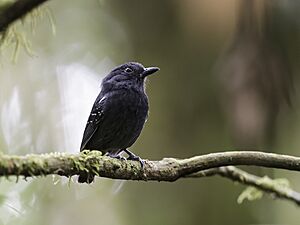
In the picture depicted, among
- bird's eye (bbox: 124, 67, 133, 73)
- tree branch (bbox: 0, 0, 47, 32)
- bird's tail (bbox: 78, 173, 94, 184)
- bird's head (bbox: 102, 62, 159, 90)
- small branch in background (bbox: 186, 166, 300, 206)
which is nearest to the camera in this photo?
tree branch (bbox: 0, 0, 47, 32)

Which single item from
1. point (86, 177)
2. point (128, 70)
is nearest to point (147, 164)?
point (86, 177)

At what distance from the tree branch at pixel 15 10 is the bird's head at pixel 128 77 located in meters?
2.25

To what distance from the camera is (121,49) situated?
5254 millimetres

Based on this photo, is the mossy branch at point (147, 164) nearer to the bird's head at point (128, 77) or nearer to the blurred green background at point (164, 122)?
the blurred green background at point (164, 122)

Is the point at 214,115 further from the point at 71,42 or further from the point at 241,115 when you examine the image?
the point at 71,42

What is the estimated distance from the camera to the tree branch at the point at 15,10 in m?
1.43

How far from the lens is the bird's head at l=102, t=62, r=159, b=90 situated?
3738mm

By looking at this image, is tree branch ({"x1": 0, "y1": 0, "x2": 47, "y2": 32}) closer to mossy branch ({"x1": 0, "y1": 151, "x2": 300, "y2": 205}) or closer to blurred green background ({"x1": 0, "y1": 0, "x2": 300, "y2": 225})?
mossy branch ({"x1": 0, "y1": 151, "x2": 300, "y2": 205})

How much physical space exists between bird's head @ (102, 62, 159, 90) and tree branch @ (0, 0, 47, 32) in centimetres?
225

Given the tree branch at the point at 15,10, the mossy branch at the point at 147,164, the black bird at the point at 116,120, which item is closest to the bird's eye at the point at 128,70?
the black bird at the point at 116,120

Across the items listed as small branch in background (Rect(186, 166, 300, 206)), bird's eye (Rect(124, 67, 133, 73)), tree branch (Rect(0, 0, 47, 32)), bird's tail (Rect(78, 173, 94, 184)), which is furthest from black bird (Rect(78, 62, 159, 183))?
tree branch (Rect(0, 0, 47, 32))

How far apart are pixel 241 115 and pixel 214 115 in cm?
154

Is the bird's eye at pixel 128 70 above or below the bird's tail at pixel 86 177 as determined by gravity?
above

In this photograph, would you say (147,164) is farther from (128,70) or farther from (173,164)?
(128,70)
